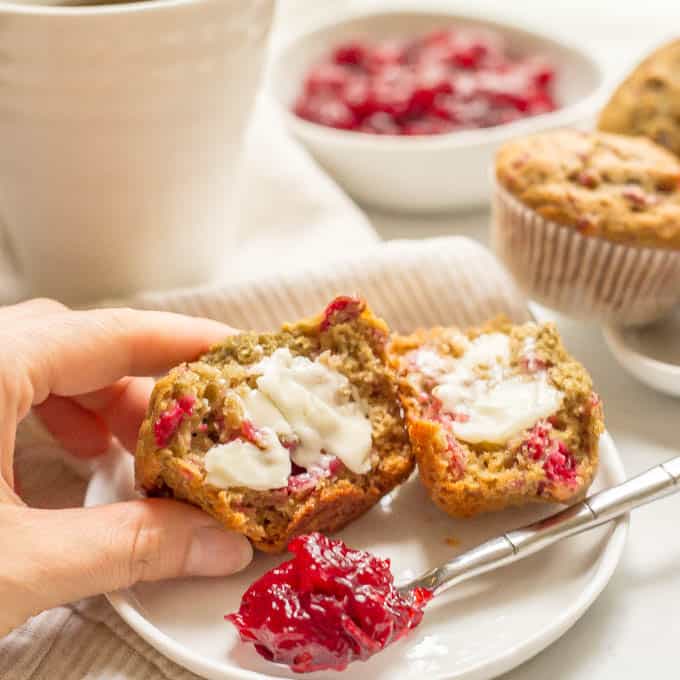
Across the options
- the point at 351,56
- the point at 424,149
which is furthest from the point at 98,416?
the point at 351,56

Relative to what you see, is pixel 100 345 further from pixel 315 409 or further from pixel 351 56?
pixel 351 56

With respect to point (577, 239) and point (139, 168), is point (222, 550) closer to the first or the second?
point (139, 168)

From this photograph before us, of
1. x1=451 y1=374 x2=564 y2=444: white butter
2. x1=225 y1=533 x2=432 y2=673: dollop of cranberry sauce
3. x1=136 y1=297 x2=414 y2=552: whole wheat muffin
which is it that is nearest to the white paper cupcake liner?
x1=451 y1=374 x2=564 y2=444: white butter

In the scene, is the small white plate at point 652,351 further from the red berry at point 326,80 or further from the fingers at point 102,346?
the red berry at point 326,80

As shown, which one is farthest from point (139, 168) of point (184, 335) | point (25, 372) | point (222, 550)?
point (222, 550)

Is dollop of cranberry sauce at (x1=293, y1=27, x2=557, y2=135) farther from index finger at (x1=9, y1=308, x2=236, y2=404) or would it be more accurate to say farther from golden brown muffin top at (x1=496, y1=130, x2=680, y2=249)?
index finger at (x1=9, y1=308, x2=236, y2=404)
